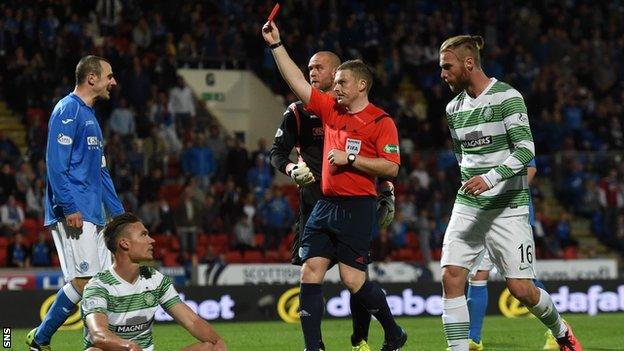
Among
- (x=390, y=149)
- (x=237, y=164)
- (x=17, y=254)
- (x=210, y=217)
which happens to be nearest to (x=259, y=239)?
(x=210, y=217)

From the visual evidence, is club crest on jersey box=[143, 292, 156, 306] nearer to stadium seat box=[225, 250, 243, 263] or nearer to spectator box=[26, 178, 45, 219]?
spectator box=[26, 178, 45, 219]

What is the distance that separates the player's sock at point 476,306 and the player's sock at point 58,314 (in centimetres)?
322

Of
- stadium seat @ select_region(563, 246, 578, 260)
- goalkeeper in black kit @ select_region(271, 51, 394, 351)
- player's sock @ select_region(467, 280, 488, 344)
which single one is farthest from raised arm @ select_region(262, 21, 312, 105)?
stadium seat @ select_region(563, 246, 578, 260)

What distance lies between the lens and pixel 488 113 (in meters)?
7.89

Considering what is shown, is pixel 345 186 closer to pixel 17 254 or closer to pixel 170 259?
pixel 17 254

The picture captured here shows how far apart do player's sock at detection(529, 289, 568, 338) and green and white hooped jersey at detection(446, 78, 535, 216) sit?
656 millimetres

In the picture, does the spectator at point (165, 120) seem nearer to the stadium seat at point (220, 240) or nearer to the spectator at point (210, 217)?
the spectator at point (210, 217)

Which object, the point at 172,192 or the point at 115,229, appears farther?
the point at 172,192

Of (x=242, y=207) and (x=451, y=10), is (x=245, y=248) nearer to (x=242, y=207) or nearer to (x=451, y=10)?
(x=242, y=207)

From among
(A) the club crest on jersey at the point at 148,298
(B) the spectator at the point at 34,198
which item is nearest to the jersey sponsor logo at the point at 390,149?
(A) the club crest on jersey at the point at 148,298

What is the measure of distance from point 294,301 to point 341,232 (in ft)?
23.6

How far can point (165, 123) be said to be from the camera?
2080 cm

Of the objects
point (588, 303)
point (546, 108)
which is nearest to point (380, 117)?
point (588, 303)

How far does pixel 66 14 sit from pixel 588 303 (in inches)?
448
